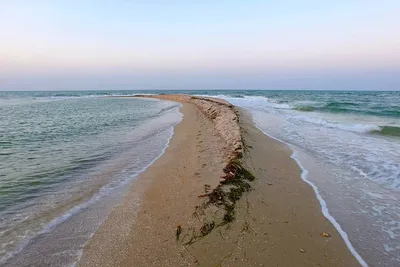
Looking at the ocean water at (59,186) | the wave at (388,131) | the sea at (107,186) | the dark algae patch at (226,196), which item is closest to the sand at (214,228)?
the dark algae patch at (226,196)

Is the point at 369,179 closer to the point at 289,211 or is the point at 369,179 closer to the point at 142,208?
the point at 289,211

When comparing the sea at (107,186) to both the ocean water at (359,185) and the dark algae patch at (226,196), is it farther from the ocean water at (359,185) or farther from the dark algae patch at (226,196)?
the dark algae patch at (226,196)

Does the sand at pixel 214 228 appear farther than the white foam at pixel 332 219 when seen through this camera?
No

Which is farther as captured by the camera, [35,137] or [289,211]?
[35,137]

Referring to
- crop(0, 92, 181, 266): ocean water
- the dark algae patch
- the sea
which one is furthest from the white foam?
crop(0, 92, 181, 266): ocean water

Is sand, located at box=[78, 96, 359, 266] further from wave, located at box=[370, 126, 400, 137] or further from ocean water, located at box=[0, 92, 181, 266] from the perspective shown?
wave, located at box=[370, 126, 400, 137]

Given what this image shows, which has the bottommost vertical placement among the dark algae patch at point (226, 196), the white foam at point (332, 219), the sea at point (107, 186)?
the sea at point (107, 186)

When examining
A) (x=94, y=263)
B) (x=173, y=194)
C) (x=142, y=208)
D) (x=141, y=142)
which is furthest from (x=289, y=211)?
(x=141, y=142)

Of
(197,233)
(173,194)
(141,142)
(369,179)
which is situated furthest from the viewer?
(141,142)
